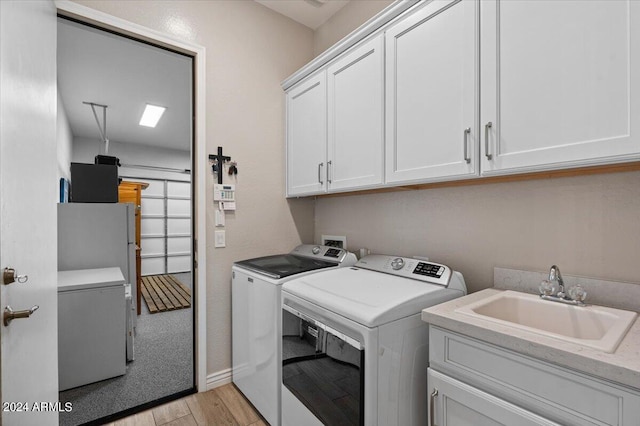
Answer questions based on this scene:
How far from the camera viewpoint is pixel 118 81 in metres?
3.34

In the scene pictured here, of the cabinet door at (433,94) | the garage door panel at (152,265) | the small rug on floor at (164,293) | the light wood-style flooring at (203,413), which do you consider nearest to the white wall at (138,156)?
the garage door panel at (152,265)

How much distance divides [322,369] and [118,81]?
3.70 meters

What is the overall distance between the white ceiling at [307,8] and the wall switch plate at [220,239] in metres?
1.83

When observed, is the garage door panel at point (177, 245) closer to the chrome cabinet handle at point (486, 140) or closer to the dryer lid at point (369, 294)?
the dryer lid at point (369, 294)

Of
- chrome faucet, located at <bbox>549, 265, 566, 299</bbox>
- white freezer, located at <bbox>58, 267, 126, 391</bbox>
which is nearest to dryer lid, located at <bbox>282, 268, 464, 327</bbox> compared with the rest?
chrome faucet, located at <bbox>549, 265, 566, 299</bbox>

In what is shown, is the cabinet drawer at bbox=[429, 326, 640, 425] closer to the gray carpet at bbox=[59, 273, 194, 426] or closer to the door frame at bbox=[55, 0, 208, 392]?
the door frame at bbox=[55, 0, 208, 392]

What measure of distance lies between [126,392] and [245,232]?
4.45 feet

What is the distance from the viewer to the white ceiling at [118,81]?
104 inches

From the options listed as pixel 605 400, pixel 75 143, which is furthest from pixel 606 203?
pixel 75 143

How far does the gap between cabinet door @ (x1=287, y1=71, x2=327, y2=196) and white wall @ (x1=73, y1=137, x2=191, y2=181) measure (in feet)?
13.7

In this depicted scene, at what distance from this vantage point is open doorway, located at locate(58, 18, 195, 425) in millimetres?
2127

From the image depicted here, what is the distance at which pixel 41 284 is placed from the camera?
48.5 inches

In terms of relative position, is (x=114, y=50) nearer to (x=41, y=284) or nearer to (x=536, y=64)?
(x=41, y=284)

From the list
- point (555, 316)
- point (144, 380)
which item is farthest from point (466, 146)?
point (144, 380)
